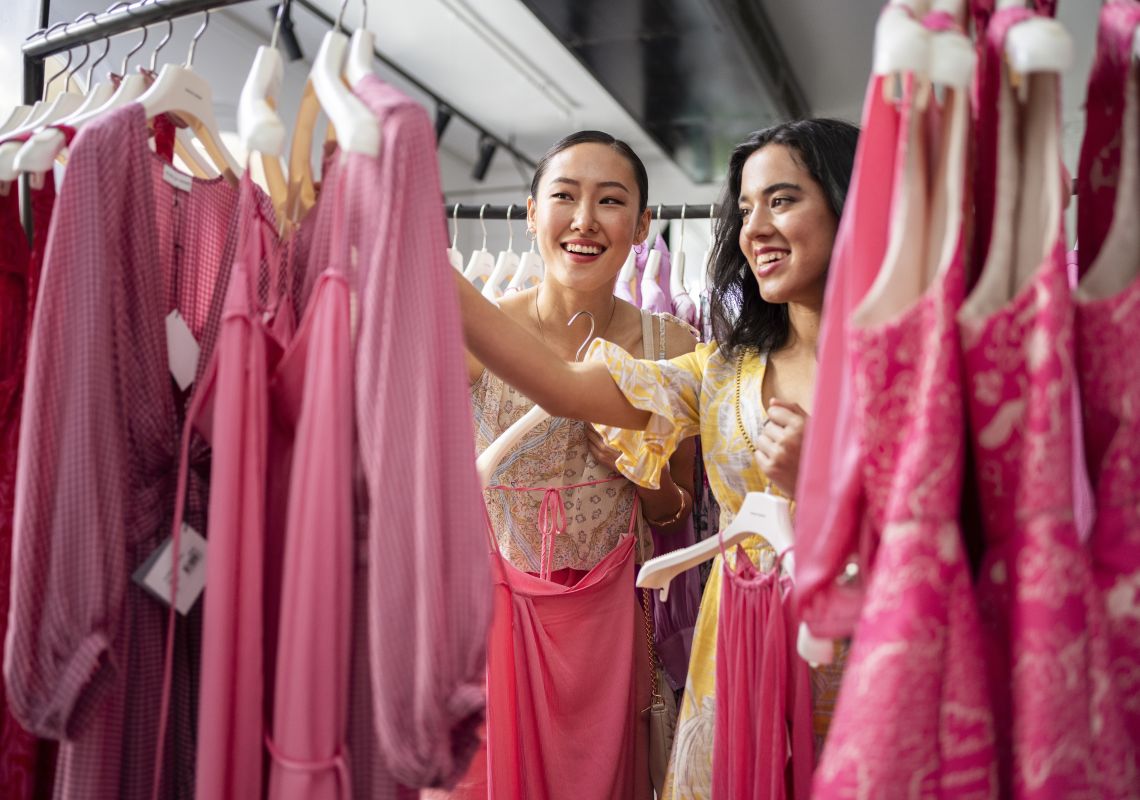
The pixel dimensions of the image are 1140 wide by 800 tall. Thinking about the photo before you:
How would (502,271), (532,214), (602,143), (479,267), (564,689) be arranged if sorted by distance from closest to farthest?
(564,689)
(602,143)
(532,214)
(502,271)
(479,267)

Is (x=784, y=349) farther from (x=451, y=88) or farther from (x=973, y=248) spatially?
(x=451, y=88)

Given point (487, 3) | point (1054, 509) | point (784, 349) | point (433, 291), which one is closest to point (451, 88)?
point (487, 3)

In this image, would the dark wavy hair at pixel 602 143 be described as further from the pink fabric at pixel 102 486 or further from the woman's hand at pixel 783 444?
the pink fabric at pixel 102 486

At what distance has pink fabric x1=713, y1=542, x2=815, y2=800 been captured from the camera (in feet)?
4.29

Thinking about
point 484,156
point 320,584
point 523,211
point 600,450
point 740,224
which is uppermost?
point 484,156

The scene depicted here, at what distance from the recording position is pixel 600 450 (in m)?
1.96

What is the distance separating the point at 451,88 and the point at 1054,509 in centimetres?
529

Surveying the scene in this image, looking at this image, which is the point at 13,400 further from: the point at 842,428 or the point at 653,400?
the point at 842,428

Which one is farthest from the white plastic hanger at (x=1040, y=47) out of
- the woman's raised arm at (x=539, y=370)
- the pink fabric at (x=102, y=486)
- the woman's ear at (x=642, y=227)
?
the woman's ear at (x=642, y=227)

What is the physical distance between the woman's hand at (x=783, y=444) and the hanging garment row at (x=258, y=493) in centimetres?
50

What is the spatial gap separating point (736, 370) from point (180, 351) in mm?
930

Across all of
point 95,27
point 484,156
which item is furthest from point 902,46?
point 484,156

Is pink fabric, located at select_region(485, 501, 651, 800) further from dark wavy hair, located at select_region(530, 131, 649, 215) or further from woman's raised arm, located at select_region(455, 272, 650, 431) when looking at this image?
dark wavy hair, located at select_region(530, 131, 649, 215)

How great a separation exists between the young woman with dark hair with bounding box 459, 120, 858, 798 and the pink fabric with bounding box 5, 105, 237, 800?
477 mm
